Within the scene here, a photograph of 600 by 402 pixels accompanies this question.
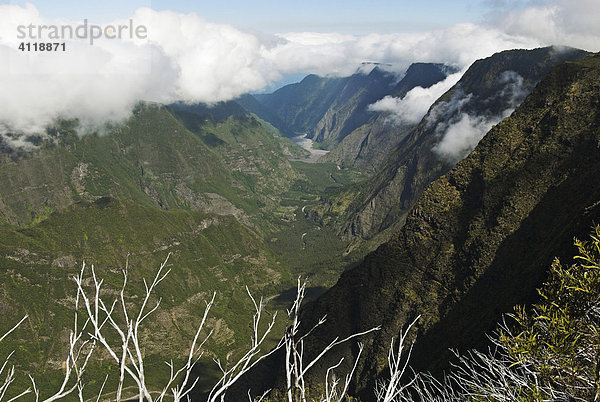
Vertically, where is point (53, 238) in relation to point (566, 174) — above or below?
below

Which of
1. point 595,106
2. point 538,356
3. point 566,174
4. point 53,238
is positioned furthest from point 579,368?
point 53,238

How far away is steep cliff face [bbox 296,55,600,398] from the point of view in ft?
222

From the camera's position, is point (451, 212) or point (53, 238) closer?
point (451, 212)

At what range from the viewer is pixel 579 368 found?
10.2 metres

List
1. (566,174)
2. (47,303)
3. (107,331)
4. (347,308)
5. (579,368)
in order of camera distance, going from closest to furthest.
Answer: (579,368) < (566,174) < (347,308) < (107,331) < (47,303)

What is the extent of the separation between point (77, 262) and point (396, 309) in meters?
158

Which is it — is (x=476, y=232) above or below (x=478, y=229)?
below

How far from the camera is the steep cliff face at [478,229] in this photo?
67.6 m

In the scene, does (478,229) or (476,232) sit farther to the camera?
(478,229)

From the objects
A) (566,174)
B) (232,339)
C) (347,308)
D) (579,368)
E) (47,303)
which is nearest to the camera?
(579,368)

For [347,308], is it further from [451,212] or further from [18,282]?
[18,282]

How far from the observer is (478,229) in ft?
261

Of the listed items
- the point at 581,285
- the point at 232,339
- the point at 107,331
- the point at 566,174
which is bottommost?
the point at 232,339

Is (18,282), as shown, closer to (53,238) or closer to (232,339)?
(53,238)
